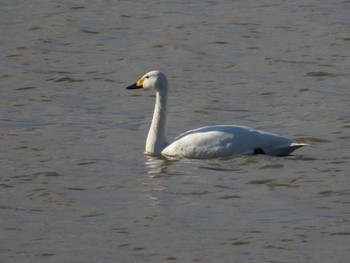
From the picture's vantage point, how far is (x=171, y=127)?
14344 millimetres

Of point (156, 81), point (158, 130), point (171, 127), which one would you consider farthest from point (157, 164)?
point (171, 127)

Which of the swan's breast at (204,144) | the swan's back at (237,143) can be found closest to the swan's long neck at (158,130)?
the swan's breast at (204,144)

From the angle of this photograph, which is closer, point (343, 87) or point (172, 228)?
point (172, 228)

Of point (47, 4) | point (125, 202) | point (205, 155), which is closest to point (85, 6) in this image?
point (47, 4)

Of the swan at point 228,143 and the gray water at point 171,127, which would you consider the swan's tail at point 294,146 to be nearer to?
the swan at point 228,143

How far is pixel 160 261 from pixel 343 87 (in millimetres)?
7322

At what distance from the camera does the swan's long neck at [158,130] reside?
13.0 m

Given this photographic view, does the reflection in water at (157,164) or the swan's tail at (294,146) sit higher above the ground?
the swan's tail at (294,146)

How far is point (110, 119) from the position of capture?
14.6 meters

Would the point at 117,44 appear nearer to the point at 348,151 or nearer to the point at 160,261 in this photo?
the point at 348,151

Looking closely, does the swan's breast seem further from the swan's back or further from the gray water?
the gray water

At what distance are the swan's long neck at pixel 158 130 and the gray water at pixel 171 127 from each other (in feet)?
0.63

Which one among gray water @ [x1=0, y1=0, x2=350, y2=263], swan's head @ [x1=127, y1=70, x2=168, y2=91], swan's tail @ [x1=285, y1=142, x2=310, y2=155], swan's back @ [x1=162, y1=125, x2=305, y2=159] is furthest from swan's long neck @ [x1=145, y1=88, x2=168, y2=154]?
swan's tail @ [x1=285, y1=142, x2=310, y2=155]

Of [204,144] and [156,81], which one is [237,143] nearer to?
[204,144]
